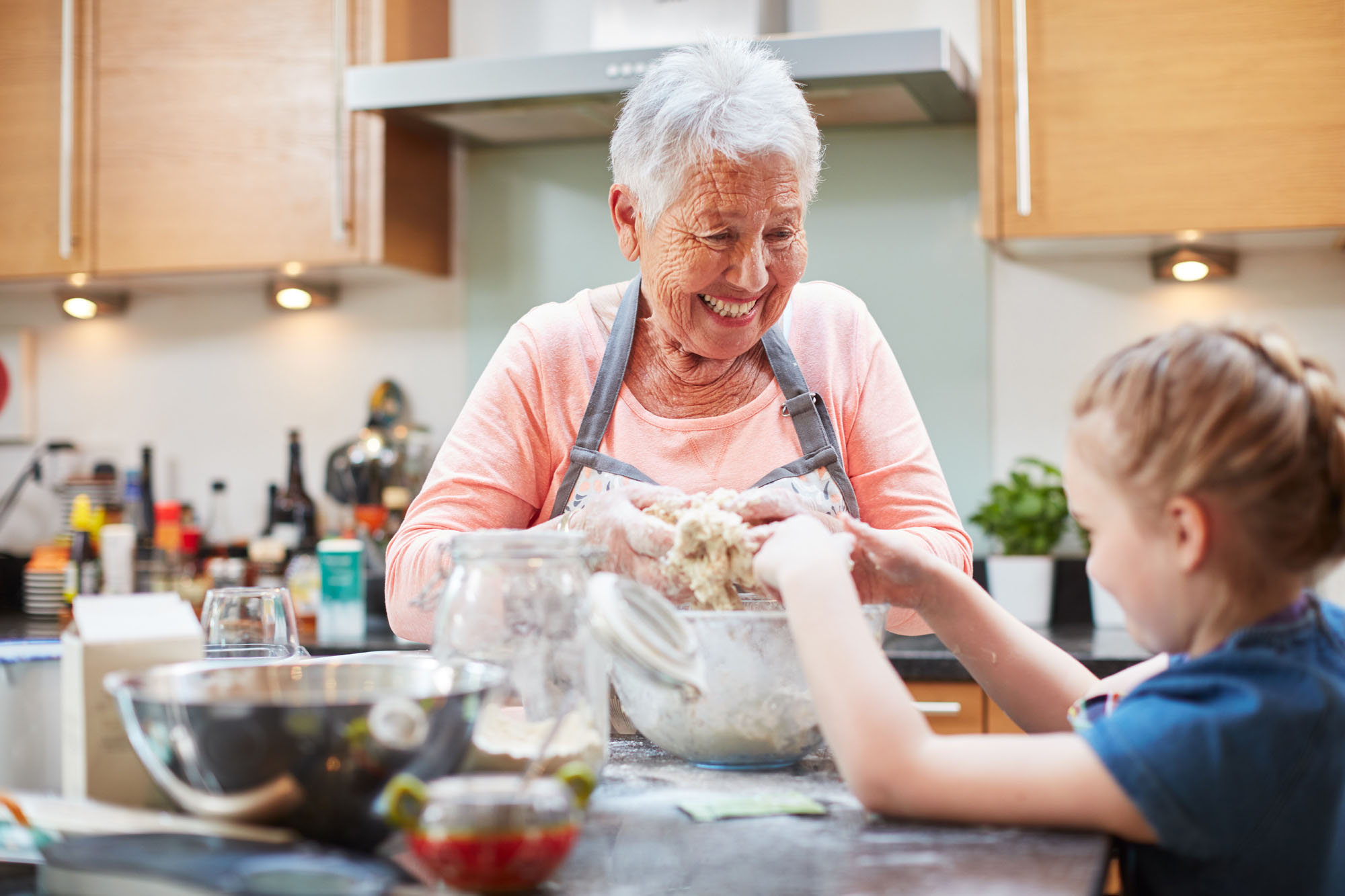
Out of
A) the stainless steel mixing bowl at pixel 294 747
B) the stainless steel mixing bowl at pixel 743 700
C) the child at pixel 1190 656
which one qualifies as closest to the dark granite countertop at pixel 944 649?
the stainless steel mixing bowl at pixel 743 700

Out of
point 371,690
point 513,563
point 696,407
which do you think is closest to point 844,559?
point 513,563

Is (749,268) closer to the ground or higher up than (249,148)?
closer to the ground

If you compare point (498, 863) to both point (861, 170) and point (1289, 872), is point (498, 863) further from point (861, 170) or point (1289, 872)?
point (861, 170)

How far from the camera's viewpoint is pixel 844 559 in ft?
3.00

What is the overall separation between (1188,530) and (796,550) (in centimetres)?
26

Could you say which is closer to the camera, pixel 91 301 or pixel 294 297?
pixel 294 297

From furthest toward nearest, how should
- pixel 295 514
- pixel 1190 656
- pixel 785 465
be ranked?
pixel 295 514 < pixel 785 465 < pixel 1190 656

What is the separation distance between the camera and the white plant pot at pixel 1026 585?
2.48m

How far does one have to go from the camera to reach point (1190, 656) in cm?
90

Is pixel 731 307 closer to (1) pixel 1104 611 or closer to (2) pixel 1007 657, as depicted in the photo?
(2) pixel 1007 657

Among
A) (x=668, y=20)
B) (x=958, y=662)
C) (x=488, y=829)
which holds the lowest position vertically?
(x=958, y=662)

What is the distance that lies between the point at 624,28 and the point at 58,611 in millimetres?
1907

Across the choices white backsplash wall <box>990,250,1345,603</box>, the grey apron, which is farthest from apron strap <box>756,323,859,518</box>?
white backsplash wall <box>990,250,1345,603</box>

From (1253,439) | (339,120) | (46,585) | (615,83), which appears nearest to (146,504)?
(46,585)
